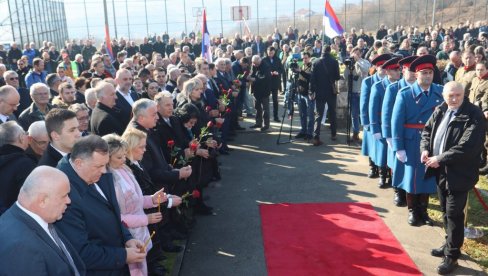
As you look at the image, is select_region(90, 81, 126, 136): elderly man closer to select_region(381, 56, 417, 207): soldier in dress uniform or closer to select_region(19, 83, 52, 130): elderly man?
select_region(19, 83, 52, 130): elderly man

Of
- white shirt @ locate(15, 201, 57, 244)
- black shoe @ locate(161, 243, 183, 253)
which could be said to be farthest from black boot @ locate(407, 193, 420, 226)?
white shirt @ locate(15, 201, 57, 244)

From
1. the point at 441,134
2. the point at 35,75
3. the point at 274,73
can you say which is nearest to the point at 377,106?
the point at 441,134

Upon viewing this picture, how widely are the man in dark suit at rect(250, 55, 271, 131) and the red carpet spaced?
5383 millimetres

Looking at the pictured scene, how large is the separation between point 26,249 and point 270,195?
5611 mm

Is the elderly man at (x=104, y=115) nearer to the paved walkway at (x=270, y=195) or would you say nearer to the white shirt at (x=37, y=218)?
the paved walkway at (x=270, y=195)

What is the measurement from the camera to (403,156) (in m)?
6.53

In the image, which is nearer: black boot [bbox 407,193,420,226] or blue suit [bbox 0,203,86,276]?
blue suit [bbox 0,203,86,276]

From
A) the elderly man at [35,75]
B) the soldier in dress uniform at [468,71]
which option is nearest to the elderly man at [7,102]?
the elderly man at [35,75]

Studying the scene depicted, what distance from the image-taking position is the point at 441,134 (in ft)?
17.8

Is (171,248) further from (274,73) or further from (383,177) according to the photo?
(274,73)

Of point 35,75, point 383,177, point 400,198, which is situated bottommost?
point 400,198

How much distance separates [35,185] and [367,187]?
6.55 metres

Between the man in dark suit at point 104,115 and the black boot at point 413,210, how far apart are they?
4373mm

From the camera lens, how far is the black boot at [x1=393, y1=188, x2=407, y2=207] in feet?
23.9
